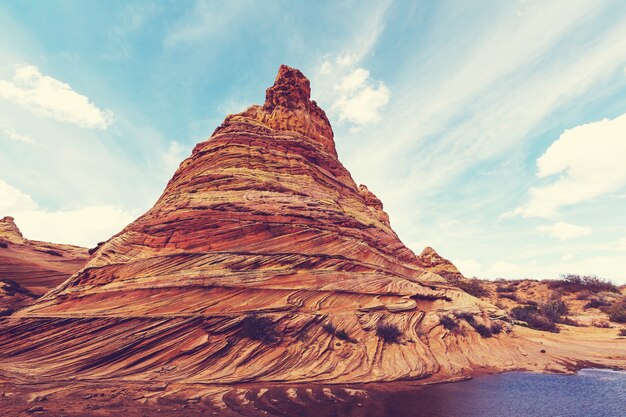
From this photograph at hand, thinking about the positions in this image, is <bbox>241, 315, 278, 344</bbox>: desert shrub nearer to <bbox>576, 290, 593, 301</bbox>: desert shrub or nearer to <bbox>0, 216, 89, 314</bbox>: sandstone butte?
<bbox>0, 216, 89, 314</bbox>: sandstone butte

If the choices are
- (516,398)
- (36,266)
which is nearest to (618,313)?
(516,398)

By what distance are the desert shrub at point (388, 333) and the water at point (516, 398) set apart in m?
3.39

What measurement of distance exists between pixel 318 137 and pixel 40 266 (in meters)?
28.2

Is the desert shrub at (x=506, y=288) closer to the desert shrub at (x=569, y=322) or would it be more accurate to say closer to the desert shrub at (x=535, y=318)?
the desert shrub at (x=535, y=318)

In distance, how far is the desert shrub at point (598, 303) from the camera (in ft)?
108

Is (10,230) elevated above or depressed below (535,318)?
above

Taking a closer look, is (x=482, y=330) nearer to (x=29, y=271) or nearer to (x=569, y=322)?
(x=569, y=322)

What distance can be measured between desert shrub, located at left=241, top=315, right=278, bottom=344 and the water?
5.21m

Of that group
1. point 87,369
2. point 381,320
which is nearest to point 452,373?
point 381,320

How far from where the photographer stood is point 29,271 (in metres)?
27.4

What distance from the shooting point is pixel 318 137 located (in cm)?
2870

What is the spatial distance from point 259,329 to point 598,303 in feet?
127

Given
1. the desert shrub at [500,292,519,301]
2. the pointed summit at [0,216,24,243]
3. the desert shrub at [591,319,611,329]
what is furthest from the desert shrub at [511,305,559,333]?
the pointed summit at [0,216,24,243]

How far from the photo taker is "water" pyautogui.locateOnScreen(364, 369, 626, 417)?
9180mm
